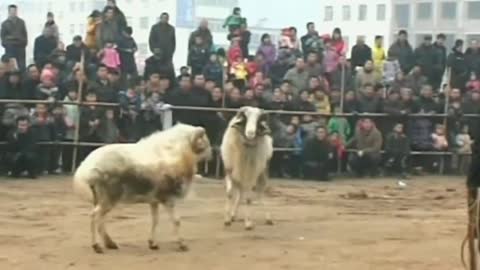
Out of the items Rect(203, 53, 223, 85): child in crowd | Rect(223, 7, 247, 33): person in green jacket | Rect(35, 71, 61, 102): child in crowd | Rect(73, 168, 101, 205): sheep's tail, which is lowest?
Rect(73, 168, 101, 205): sheep's tail

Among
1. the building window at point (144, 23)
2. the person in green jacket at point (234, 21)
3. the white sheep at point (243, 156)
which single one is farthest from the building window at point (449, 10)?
the white sheep at point (243, 156)

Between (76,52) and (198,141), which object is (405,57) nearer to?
(76,52)

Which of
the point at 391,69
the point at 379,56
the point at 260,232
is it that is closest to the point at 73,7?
the point at 379,56

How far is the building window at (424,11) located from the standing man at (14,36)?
14.7 metres

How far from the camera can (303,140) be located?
1973 cm

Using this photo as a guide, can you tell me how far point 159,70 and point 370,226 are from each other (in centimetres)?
743

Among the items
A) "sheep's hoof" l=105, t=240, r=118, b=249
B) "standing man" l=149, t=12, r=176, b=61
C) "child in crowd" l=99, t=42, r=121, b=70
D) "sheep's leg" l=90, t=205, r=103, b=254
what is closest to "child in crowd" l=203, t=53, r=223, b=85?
"standing man" l=149, t=12, r=176, b=61

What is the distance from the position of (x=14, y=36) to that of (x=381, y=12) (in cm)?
1397

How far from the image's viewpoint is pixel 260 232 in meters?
13.1

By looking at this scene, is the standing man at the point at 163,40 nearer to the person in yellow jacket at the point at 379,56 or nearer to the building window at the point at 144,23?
the building window at the point at 144,23

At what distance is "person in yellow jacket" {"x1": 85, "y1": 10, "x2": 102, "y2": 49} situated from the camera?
20.3 m

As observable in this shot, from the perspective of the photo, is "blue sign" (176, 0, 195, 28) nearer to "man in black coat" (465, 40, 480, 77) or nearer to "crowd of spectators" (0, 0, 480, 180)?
"crowd of spectators" (0, 0, 480, 180)

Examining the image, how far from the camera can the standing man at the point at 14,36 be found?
19.7 meters

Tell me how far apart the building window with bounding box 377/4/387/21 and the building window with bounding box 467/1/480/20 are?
91.5 inches
